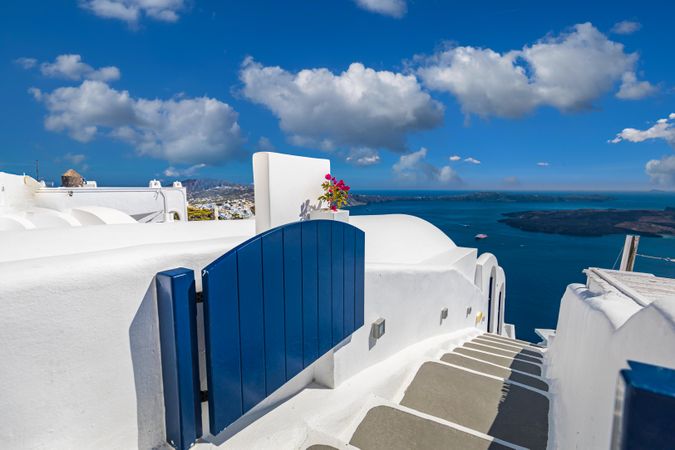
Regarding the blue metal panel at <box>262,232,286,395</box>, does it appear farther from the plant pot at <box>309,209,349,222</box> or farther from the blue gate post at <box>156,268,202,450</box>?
the plant pot at <box>309,209,349,222</box>

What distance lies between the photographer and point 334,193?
240 inches

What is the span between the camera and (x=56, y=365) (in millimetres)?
2268

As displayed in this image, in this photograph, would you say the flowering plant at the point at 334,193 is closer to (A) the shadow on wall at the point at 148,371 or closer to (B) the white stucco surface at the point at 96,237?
(B) the white stucco surface at the point at 96,237

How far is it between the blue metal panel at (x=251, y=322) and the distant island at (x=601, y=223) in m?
112

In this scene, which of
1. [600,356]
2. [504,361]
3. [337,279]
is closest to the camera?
[600,356]

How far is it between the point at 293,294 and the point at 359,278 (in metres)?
1.51

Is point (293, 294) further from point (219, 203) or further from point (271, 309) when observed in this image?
point (219, 203)

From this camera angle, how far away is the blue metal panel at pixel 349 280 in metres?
4.68

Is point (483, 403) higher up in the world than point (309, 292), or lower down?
lower down

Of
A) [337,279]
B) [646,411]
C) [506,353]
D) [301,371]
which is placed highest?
[646,411]

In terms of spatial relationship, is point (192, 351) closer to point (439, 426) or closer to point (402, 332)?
point (439, 426)

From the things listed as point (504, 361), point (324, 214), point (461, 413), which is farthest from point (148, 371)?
point (504, 361)

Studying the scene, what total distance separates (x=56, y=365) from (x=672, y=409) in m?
3.18

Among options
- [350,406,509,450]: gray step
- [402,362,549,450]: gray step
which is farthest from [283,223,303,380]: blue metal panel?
[402,362,549,450]: gray step
